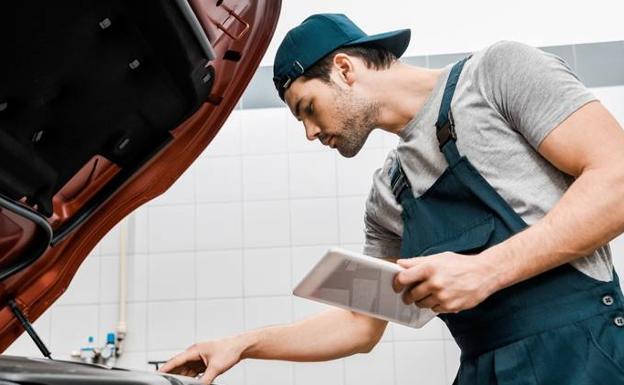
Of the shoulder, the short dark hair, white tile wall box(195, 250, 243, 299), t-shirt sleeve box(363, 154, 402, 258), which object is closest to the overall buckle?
the shoulder

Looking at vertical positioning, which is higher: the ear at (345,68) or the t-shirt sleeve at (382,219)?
the ear at (345,68)

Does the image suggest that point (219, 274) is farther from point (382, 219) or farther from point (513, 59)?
point (513, 59)

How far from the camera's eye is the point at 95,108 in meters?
0.74

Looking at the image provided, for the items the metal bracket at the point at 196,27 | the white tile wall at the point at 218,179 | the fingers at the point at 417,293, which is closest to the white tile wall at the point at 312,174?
the white tile wall at the point at 218,179

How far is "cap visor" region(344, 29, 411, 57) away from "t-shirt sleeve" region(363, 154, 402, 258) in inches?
10.0

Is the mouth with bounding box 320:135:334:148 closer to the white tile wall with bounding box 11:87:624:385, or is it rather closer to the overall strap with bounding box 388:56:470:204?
the overall strap with bounding box 388:56:470:204

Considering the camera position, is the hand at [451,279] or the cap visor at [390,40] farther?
the cap visor at [390,40]

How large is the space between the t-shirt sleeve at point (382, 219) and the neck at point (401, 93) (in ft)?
0.27

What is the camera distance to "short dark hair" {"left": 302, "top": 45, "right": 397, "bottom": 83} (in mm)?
1539

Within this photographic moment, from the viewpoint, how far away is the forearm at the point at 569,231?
3.49 feet

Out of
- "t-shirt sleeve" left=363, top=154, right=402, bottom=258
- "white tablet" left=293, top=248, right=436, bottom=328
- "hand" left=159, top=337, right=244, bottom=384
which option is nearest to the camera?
Answer: "white tablet" left=293, top=248, right=436, bottom=328

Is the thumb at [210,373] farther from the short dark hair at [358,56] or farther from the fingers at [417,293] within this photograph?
the short dark hair at [358,56]

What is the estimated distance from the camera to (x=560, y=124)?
3.66 feet

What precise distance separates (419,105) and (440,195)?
0.81ft
